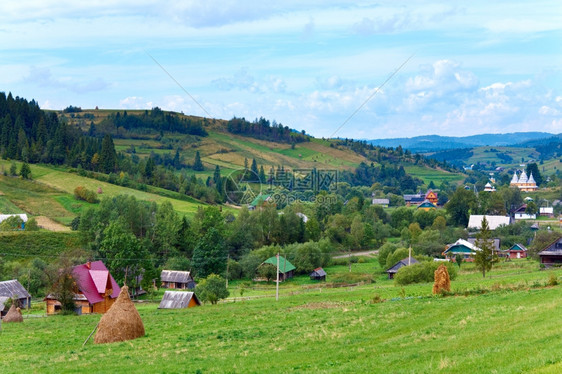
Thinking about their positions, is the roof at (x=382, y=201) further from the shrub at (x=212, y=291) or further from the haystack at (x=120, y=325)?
the haystack at (x=120, y=325)

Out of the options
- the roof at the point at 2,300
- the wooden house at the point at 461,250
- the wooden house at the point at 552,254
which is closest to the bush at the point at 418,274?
the wooden house at the point at 552,254

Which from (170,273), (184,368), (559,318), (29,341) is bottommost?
(170,273)

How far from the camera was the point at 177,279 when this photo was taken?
6862cm

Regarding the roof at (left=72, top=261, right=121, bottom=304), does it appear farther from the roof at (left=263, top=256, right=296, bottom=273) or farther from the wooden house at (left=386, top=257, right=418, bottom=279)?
the wooden house at (left=386, top=257, right=418, bottom=279)

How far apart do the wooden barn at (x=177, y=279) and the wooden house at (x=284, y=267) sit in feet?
31.9

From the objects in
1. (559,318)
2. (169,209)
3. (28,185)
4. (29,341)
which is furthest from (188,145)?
(559,318)

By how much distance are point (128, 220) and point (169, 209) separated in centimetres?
562

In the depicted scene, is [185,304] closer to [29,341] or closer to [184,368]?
[29,341]

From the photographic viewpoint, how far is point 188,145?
647ft

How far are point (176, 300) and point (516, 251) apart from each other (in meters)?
55.4

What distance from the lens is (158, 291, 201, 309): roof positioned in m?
47.2

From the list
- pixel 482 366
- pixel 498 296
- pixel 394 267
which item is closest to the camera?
pixel 482 366

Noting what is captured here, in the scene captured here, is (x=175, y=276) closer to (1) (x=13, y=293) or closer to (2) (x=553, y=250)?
(1) (x=13, y=293)

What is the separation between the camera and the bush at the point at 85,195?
103 metres
